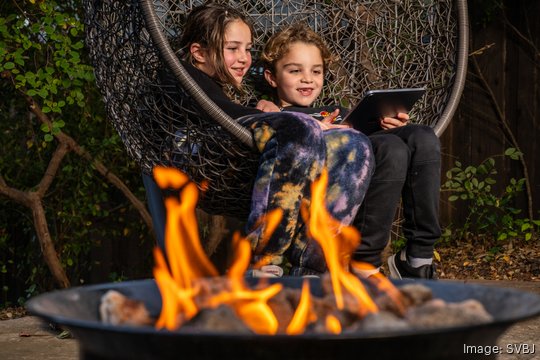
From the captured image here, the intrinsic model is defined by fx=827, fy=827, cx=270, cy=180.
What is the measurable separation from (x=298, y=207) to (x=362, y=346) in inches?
36.5

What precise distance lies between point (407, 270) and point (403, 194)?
19 centimetres

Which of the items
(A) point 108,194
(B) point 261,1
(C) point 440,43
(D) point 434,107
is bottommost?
(A) point 108,194

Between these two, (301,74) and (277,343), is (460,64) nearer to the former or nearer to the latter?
(301,74)

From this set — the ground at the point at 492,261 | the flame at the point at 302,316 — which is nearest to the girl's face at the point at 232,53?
the flame at the point at 302,316

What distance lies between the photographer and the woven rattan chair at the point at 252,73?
1.99 m

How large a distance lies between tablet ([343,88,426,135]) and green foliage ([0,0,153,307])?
126cm

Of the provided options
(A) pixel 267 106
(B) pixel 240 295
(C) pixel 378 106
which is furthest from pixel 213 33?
(B) pixel 240 295

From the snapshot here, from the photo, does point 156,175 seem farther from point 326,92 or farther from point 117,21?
point 326,92

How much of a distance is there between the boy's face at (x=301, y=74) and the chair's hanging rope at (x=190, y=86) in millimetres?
719

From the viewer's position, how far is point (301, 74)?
2.63 metres

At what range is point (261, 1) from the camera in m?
2.93

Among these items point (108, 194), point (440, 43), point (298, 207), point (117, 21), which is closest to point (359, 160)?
point (298, 207)

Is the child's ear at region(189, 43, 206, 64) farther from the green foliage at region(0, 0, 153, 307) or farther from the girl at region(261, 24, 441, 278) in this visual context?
the green foliage at region(0, 0, 153, 307)

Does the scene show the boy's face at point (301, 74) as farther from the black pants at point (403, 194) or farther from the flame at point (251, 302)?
the flame at point (251, 302)
